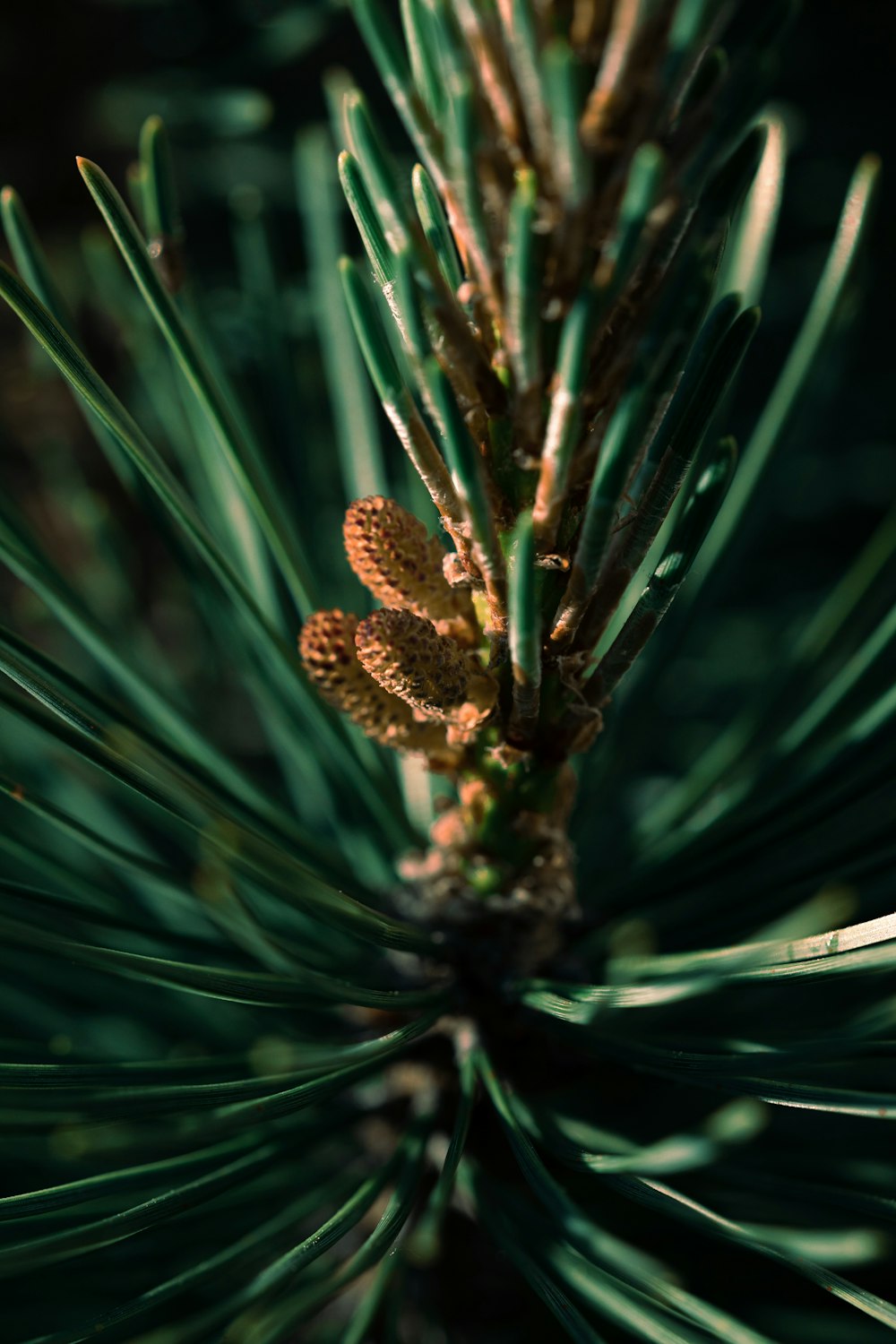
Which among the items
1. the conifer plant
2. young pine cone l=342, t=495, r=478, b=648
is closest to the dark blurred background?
the conifer plant

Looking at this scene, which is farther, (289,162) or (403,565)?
(289,162)

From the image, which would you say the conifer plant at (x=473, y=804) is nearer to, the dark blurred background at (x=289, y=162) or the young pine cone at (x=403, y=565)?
the young pine cone at (x=403, y=565)

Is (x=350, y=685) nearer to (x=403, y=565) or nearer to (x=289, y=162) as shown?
(x=403, y=565)

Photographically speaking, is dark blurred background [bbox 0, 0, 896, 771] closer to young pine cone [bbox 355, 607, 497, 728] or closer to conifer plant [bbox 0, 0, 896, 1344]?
conifer plant [bbox 0, 0, 896, 1344]

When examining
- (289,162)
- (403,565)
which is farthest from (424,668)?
(289,162)

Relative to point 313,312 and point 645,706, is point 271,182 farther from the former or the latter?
point 645,706

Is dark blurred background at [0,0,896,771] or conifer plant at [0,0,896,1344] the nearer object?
conifer plant at [0,0,896,1344]

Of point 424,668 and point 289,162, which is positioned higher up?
point 289,162
